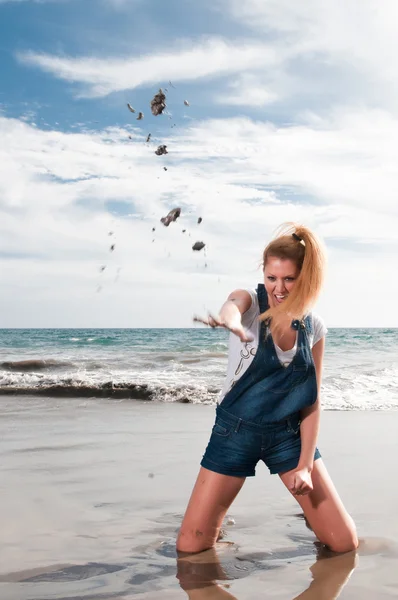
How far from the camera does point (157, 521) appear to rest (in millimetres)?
4332

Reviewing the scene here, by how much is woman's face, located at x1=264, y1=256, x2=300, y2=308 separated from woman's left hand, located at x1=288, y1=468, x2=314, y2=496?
0.93 metres

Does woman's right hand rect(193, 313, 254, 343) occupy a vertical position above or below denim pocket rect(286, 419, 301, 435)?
above

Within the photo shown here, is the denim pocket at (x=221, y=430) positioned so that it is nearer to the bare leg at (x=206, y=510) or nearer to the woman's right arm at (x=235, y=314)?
the bare leg at (x=206, y=510)

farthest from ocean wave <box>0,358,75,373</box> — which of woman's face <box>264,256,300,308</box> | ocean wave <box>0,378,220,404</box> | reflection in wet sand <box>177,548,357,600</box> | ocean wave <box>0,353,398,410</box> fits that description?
woman's face <box>264,256,300,308</box>

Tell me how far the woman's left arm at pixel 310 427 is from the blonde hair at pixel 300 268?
32 centimetres

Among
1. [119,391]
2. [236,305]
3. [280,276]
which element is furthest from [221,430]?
[119,391]

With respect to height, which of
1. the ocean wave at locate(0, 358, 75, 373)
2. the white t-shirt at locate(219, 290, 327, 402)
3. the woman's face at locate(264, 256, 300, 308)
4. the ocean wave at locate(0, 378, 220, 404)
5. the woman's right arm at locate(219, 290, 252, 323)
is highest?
the woman's face at locate(264, 256, 300, 308)

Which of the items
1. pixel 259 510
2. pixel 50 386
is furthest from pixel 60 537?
pixel 50 386

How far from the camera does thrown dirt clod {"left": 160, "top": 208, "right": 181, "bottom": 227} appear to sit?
659 centimetres

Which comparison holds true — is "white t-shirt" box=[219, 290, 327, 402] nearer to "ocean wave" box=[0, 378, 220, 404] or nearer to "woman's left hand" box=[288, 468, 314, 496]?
"woman's left hand" box=[288, 468, 314, 496]

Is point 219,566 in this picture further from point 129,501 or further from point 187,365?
point 187,365

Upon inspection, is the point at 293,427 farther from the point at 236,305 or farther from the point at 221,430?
the point at 236,305

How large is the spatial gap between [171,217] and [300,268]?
Result: 11.6ft

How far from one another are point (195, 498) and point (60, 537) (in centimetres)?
101
